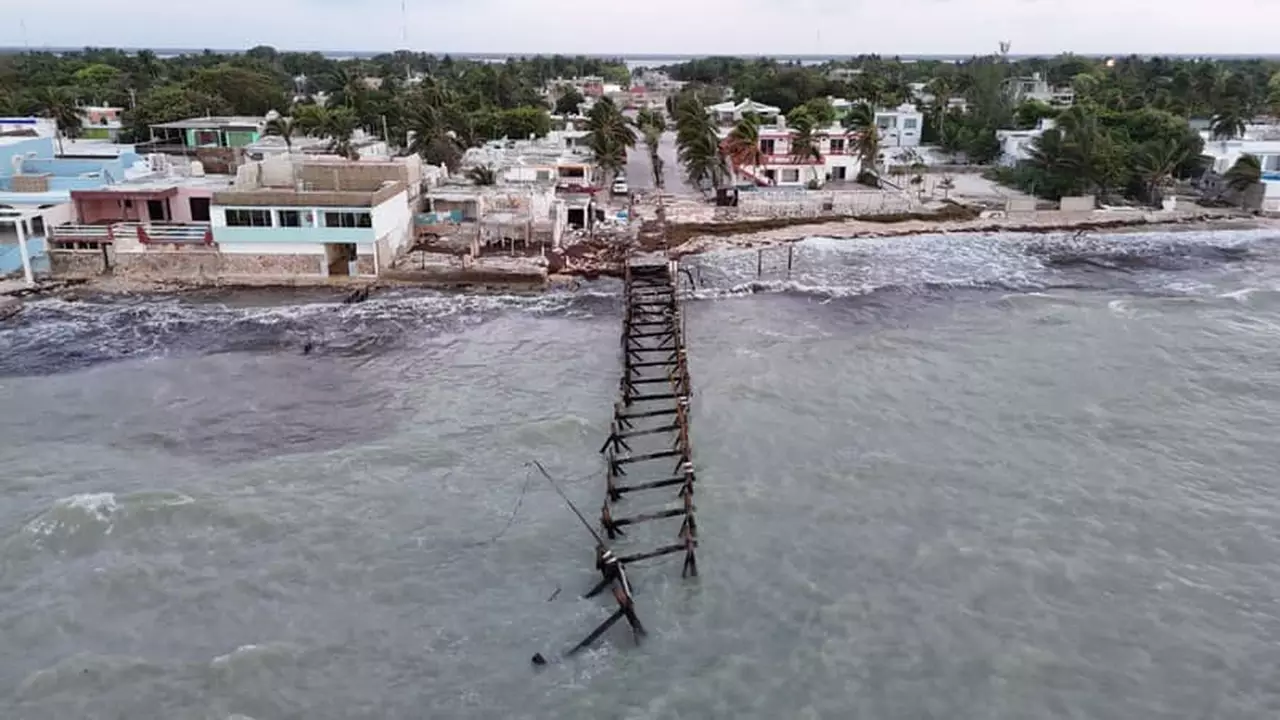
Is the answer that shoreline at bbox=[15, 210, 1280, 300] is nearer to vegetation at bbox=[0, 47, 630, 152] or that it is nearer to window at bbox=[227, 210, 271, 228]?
window at bbox=[227, 210, 271, 228]

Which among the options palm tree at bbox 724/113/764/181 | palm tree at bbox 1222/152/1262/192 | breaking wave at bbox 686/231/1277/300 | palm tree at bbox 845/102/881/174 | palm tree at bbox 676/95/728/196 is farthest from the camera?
palm tree at bbox 845/102/881/174

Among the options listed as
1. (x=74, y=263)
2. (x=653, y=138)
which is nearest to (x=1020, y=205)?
(x=653, y=138)

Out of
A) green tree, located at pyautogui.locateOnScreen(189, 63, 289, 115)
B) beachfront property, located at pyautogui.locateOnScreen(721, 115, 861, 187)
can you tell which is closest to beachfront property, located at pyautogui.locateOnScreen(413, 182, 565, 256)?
beachfront property, located at pyautogui.locateOnScreen(721, 115, 861, 187)

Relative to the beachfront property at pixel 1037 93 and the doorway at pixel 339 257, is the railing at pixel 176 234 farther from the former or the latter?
the beachfront property at pixel 1037 93

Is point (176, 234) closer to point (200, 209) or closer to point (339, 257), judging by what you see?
point (200, 209)

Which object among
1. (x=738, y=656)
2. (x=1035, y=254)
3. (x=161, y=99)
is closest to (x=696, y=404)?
(x=738, y=656)

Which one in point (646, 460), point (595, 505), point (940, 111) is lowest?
point (595, 505)
